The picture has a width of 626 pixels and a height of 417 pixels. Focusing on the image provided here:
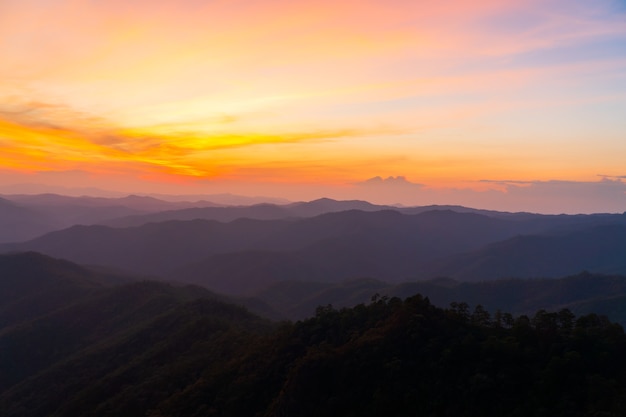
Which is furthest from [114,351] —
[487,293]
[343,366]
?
[487,293]

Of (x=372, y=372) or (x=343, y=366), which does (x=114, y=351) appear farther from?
(x=372, y=372)

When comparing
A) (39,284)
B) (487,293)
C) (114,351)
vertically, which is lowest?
(487,293)

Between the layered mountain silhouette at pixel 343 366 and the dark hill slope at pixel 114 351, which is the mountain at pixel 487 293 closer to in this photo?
the dark hill slope at pixel 114 351

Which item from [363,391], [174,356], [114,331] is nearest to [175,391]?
[174,356]

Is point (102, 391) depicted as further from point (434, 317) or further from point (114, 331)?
point (434, 317)

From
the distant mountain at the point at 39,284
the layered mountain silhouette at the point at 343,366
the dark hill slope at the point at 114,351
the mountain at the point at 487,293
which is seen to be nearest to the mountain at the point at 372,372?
the layered mountain silhouette at the point at 343,366

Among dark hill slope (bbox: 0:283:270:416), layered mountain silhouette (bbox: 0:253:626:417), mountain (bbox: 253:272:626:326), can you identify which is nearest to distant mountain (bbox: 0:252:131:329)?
dark hill slope (bbox: 0:283:270:416)

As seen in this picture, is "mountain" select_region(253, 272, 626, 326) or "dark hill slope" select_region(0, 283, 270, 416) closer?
"dark hill slope" select_region(0, 283, 270, 416)

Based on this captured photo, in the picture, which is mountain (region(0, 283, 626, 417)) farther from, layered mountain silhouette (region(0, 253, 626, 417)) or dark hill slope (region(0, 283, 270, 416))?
dark hill slope (region(0, 283, 270, 416))

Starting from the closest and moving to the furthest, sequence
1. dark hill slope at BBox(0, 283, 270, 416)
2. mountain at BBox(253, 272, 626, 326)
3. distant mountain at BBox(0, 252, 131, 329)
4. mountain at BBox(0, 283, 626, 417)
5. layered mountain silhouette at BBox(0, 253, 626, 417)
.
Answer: mountain at BBox(0, 283, 626, 417)
layered mountain silhouette at BBox(0, 253, 626, 417)
dark hill slope at BBox(0, 283, 270, 416)
distant mountain at BBox(0, 252, 131, 329)
mountain at BBox(253, 272, 626, 326)

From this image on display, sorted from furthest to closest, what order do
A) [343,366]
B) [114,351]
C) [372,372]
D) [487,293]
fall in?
[487,293] → [114,351] → [343,366] → [372,372]

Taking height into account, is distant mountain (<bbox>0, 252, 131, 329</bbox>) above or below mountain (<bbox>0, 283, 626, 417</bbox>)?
below
